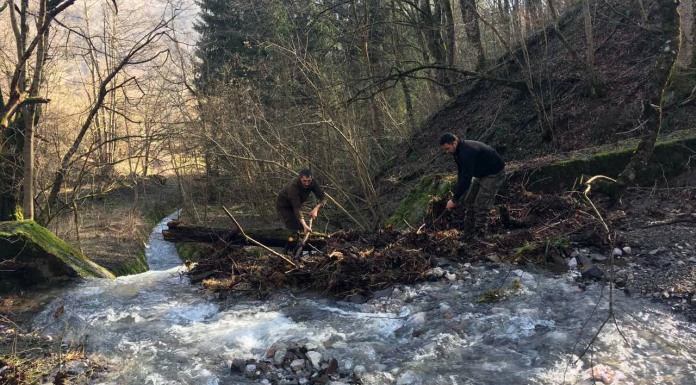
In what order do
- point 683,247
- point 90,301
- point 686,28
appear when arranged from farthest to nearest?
point 686,28 < point 90,301 < point 683,247

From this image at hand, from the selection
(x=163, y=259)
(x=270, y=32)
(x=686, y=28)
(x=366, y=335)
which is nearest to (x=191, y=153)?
(x=163, y=259)

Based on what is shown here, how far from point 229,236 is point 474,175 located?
4195mm

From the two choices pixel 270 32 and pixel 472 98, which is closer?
pixel 472 98

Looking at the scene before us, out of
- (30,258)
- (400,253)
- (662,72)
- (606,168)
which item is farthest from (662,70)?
(30,258)

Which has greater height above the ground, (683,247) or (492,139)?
(492,139)

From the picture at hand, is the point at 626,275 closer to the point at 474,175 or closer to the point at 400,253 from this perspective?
the point at 474,175

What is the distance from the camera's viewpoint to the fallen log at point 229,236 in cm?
830

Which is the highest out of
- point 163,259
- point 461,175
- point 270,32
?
A: point 270,32

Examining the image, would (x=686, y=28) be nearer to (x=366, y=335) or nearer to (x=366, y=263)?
(x=366, y=263)

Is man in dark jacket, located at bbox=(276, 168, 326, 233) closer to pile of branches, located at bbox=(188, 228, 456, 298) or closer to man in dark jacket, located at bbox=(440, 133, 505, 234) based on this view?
pile of branches, located at bbox=(188, 228, 456, 298)

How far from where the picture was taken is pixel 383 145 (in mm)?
20422

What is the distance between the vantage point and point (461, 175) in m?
7.63

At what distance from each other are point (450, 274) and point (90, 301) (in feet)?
17.3

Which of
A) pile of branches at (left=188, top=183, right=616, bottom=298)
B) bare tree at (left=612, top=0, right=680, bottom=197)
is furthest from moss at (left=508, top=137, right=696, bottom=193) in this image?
bare tree at (left=612, top=0, right=680, bottom=197)
